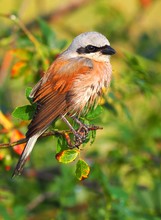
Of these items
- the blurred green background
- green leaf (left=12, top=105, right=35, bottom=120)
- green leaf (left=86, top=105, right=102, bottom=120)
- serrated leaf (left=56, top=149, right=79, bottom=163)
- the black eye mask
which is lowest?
the blurred green background

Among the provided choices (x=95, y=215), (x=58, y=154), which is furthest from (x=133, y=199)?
(x=58, y=154)

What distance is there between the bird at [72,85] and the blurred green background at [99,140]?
16 centimetres

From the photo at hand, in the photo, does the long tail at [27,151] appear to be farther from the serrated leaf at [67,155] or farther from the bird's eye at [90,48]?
the bird's eye at [90,48]

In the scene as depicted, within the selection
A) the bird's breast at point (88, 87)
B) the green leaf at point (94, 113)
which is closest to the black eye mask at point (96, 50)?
the bird's breast at point (88, 87)

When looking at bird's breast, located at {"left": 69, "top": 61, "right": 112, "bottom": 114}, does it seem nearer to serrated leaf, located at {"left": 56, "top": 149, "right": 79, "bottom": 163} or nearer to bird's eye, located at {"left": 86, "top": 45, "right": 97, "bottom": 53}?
bird's eye, located at {"left": 86, "top": 45, "right": 97, "bottom": 53}

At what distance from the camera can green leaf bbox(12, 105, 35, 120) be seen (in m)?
3.57

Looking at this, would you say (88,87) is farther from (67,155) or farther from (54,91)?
(67,155)

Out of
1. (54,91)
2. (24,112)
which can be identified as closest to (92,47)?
(54,91)

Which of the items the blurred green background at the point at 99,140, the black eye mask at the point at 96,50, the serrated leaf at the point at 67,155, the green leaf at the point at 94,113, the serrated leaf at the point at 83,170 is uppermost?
the black eye mask at the point at 96,50

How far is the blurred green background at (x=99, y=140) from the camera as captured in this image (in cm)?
452

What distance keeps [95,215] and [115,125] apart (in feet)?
3.44

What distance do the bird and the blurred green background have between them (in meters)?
0.16

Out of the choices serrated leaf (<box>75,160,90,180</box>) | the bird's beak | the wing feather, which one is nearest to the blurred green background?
the bird's beak

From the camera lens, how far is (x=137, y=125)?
6.21 m
